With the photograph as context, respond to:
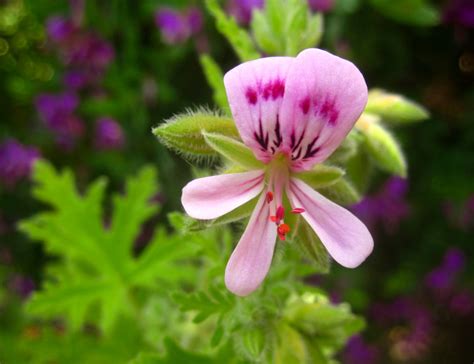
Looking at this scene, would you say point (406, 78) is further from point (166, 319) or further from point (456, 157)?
point (166, 319)

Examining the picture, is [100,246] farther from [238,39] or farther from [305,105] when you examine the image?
[305,105]

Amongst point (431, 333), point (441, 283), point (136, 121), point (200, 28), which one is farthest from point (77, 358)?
point (431, 333)

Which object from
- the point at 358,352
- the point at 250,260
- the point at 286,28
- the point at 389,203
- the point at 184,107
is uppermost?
the point at 286,28

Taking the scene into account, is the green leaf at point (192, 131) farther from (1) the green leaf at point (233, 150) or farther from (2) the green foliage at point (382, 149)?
(2) the green foliage at point (382, 149)

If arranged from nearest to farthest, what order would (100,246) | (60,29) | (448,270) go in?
(100,246) → (60,29) → (448,270)

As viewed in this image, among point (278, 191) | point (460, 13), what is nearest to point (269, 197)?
point (278, 191)
